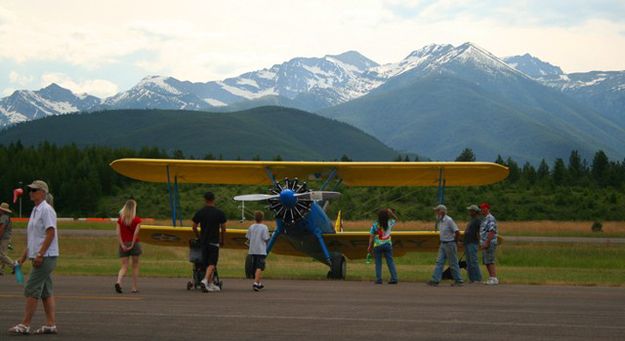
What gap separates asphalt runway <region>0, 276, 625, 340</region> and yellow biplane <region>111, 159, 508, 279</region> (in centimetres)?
378

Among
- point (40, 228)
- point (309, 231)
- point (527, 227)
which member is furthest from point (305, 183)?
point (527, 227)

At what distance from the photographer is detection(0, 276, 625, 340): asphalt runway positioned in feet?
35.3

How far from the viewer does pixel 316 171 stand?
23.5m

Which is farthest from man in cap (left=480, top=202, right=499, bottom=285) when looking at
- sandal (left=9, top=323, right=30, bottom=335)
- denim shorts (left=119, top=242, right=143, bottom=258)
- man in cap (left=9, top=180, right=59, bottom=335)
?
sandal (left=9, top=323, right=30, bottom=335)

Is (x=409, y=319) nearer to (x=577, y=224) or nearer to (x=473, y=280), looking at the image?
(x=473, y=280)

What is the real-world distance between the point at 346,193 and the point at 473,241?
4350 cm

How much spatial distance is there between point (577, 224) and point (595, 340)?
182 ft

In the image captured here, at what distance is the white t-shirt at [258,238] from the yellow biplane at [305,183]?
9.57 ft

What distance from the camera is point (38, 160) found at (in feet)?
302

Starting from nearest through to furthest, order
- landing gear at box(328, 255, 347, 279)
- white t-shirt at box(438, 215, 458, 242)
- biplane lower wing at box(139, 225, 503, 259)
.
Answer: white t-shirt at box(438, 215, 458, 242) → landing gear at box(328, 255, 347, 279) → biplane lower wing at box(139, 225, 503, 259)

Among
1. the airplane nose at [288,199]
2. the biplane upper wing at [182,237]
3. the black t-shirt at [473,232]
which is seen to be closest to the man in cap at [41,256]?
the airplane nose at [288,199]

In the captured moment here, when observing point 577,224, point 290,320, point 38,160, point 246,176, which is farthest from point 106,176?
point 290,320

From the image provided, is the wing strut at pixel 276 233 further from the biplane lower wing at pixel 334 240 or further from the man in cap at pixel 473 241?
A: the man in cap at pixel 473 241

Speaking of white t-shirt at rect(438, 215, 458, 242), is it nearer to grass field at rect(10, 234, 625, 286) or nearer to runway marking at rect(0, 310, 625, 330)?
grass field at rect(10, 234, 625, 286)
